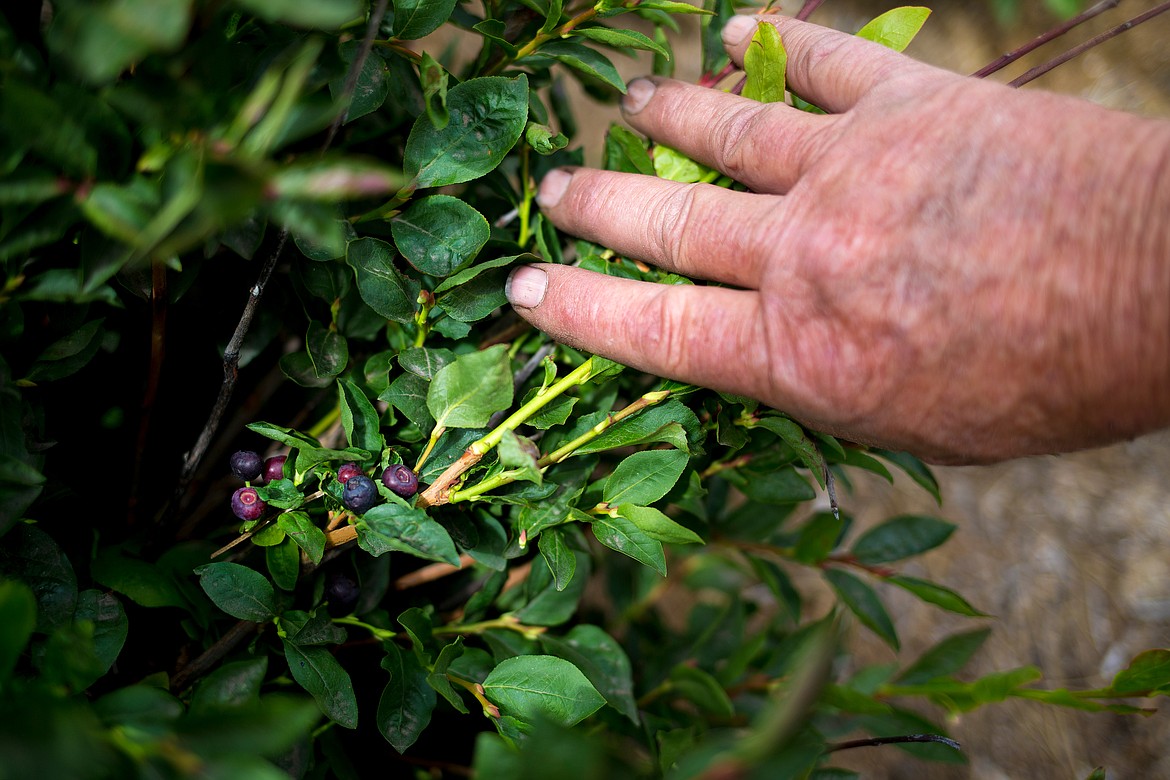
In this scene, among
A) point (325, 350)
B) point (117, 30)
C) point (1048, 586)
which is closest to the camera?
point (117, 30)

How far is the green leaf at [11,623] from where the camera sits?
363mm

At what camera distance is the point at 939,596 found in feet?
2.58

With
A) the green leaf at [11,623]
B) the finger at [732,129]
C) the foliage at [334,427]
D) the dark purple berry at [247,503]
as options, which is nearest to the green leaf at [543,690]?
the foliage at [334,427]

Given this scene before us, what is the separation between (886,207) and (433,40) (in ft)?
4.50

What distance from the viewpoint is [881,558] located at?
0.91 metres

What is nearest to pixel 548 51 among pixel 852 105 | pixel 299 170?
pixel 852 105

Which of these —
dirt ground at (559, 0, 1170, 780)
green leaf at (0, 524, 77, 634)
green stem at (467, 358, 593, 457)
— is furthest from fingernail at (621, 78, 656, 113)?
dirt ground at (559, 0, 1170, 780)

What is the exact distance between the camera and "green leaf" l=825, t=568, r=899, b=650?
2.81 ft

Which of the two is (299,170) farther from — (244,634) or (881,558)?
(881,558)

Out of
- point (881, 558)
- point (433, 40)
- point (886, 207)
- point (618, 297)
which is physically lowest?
point (881, 558)

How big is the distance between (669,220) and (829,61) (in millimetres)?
208

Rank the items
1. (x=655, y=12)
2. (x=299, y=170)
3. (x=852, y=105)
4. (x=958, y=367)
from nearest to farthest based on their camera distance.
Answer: (x=299, y=170) < (x=958, y=367) < (x=852, y=105) < (x=655, y=12)

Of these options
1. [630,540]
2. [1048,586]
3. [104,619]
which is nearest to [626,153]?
[630,540]

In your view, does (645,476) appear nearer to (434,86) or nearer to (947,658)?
(434,86)
